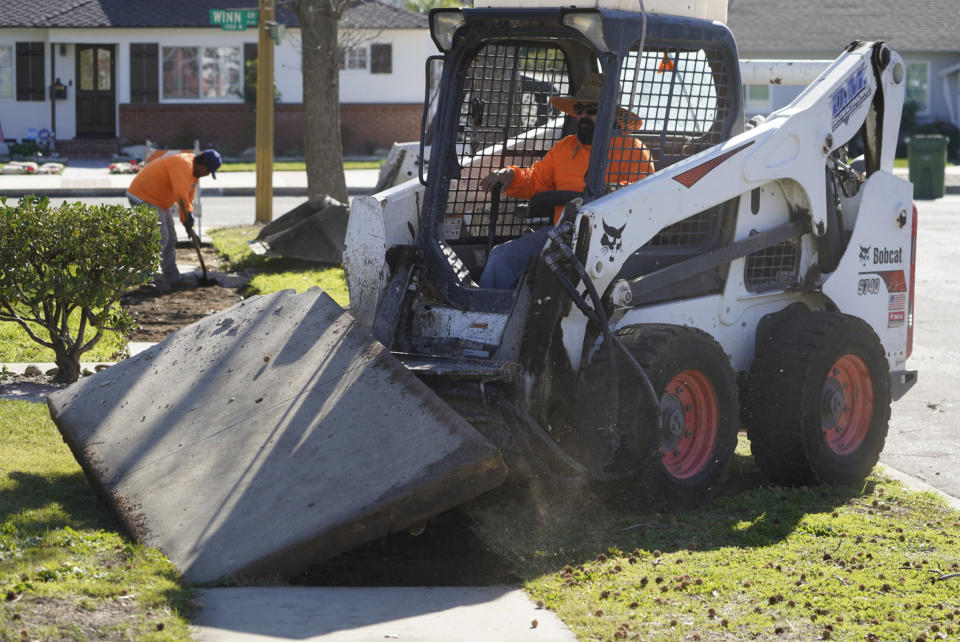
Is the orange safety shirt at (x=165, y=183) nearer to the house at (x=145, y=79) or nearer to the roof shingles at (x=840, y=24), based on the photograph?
the house at (x=145, y=79)

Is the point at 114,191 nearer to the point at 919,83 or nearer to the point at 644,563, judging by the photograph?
the point at 644,563

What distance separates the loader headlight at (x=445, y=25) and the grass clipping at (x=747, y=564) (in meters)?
2.57

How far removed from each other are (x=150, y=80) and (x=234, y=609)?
111 ft

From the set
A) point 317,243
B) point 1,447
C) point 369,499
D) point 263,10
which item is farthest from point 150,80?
point 369,499

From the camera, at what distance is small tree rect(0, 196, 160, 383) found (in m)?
8.42

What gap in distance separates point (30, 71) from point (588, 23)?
33.5m

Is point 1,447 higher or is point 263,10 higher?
point 263,10

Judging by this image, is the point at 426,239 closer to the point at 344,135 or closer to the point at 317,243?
the point at 317,243

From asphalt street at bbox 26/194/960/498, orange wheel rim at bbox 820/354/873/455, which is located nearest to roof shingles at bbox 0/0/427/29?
asphalt street at bbox 26/194/960/498

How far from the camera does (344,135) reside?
122 feet

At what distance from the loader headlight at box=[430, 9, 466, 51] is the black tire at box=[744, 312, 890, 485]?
2.38 m

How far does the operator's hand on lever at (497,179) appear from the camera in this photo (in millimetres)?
7311

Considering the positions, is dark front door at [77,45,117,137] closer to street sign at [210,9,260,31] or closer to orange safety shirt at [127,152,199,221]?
street sign at [210,9,260,31]

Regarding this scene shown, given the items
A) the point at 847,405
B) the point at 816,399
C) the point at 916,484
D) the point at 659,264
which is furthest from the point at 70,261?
the point at 916,484
